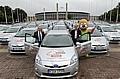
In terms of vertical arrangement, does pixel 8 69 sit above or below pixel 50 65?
below

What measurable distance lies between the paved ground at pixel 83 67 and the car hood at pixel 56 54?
87 cm

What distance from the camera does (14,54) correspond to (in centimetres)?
1095

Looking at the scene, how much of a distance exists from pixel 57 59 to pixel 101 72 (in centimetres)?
194

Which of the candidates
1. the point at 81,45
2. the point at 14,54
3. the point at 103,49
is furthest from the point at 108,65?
the point at 14,54

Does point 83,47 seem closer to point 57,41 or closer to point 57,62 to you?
point 57,41

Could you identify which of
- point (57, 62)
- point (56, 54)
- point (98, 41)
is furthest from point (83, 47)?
point (98, 41)

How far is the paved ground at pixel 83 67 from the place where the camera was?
708 cm

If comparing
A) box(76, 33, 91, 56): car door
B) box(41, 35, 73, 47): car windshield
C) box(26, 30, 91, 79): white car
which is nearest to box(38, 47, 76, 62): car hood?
box(26, 30, 91, 79): white car

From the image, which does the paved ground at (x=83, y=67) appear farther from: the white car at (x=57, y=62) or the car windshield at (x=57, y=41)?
the car windshield at (x=57, y=41)

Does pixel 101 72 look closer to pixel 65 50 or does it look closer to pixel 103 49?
pixel 65 50

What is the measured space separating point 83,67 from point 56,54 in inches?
76.3

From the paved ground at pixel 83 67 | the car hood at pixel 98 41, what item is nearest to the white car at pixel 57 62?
the paved ground at pixel 83 67

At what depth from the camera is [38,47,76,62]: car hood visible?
646 cm

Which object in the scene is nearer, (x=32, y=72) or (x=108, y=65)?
(x=32, y=72)
